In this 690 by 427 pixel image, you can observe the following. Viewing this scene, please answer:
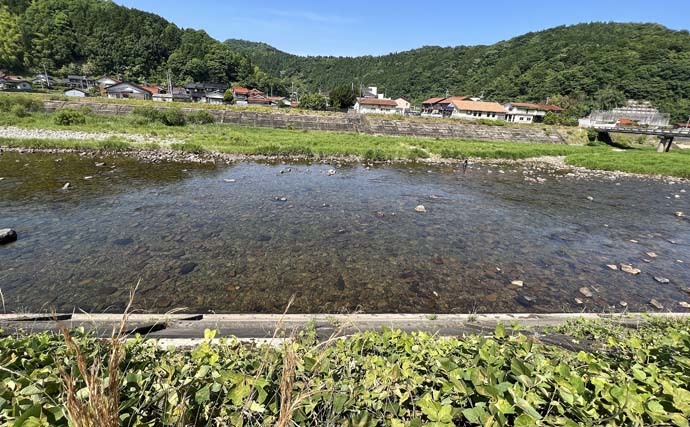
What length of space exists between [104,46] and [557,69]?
154 m

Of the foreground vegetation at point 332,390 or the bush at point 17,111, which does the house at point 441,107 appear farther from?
the foreground vegetation at point 332,390

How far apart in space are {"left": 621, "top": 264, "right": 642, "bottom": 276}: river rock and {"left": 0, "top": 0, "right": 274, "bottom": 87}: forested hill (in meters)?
127

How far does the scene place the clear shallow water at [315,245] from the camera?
673 cm

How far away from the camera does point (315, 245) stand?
9.34 m

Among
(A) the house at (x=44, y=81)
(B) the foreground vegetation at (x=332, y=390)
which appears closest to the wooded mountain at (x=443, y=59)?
(A) the house at (x=44, y=81)

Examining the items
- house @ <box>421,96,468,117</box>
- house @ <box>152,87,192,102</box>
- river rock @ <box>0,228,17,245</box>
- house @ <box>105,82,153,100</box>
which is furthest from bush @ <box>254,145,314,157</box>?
house @ <box>105,82,153,100</box>

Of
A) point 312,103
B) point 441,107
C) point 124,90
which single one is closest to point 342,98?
point 312,103

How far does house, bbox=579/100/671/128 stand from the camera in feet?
186

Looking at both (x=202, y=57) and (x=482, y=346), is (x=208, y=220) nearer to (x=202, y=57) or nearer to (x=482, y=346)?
(x=482, y=346)

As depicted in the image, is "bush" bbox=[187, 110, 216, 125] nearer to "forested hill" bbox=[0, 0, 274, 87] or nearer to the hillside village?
the hillside village

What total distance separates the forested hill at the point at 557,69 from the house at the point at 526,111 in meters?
10.7

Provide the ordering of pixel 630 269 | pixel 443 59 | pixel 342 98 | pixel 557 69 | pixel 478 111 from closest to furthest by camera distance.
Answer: pixel 630 269
pixel 478 111
pixel 342 98
pixel 557 69
pixel 443 59

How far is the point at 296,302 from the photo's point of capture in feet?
21.5

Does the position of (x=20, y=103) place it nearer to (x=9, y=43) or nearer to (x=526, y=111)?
(x=9, y=43)
